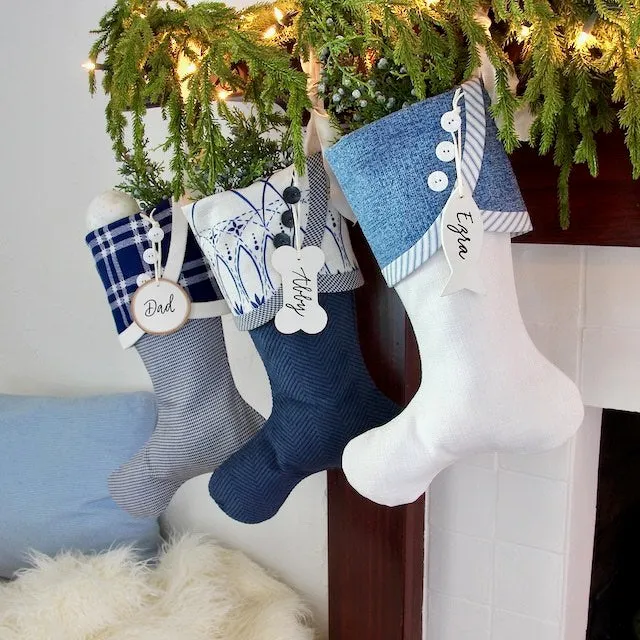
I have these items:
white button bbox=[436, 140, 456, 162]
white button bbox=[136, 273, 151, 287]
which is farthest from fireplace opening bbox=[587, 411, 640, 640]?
white button bbox=[136, 273, 151, 287]

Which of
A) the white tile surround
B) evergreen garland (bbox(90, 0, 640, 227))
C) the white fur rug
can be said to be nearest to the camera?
evergreen garland (bbox(90, 0, 640, 227))

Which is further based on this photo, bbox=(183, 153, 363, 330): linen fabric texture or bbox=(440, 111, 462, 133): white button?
bbox=(183, 153, 363, 330): linen fabric texture

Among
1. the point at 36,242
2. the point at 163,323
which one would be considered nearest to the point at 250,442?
the point at 163,323

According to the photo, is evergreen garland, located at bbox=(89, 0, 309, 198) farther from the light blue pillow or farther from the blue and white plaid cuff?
the light blue pillow

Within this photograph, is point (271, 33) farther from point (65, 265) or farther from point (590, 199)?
point (65, 265)

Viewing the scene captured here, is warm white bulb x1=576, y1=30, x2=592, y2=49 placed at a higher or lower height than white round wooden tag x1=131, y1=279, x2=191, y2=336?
higher

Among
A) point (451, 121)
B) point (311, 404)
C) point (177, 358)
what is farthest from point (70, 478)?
point (451, 121)

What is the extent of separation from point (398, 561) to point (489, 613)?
0.16 metres

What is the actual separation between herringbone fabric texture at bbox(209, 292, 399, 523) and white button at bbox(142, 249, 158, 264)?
0.16 meters

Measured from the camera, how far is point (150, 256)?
34.8 inches

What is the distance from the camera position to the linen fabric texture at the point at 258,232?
79cm

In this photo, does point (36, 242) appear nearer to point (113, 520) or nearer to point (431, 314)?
point (113, 520)

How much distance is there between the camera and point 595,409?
3.12 feet

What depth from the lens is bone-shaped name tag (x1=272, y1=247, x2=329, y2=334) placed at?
2.62ft
